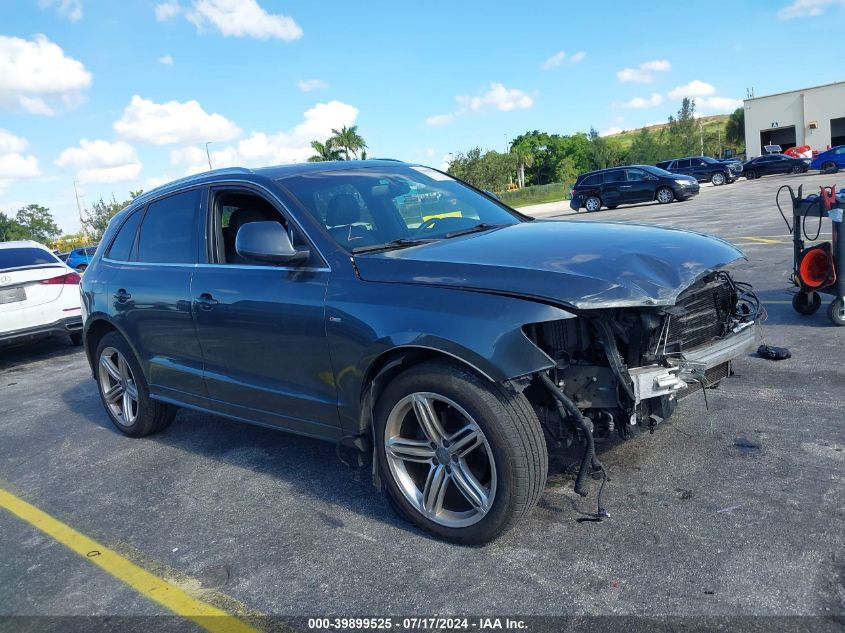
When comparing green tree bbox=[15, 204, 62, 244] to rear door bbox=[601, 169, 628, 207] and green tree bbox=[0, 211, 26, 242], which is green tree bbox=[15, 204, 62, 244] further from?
rear door bbox=[601, 169, 628, 207]

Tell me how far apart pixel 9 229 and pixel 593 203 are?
85.6 m

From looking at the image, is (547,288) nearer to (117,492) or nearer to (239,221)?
(239,221)

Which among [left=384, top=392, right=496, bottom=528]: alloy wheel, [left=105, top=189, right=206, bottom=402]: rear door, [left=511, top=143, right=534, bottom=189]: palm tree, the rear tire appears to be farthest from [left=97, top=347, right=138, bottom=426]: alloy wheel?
[left=511, top=143, right=534, bottom=189]: palm tree

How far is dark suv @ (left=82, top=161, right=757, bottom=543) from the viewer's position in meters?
3.05

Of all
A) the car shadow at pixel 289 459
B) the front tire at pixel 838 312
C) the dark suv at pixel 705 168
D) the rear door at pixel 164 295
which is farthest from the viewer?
the dark suv at pixel 705 168

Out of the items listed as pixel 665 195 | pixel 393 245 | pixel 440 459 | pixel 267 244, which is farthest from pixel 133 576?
pixel 665 195

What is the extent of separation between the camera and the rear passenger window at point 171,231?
462 cm

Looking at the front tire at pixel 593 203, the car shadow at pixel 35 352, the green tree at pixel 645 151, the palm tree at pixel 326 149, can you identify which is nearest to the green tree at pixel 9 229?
the palm tree at pixel 326 149

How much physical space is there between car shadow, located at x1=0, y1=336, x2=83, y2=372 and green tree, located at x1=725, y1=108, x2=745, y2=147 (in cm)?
7874

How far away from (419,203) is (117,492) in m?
2.68

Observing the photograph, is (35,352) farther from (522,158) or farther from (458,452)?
(522,158)

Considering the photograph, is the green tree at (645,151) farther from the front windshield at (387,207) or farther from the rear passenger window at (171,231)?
the rear passenger window at (171,231)

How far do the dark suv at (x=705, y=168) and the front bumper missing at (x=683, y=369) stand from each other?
116 ft

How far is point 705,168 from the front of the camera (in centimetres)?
3656
